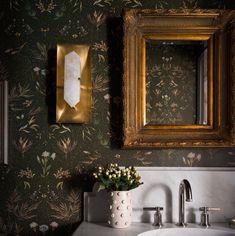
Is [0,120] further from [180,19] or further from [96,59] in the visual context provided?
[180,19]

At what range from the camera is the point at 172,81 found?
6.01 ft

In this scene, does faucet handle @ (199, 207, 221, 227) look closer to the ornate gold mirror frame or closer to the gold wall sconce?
the ornate gold mirror frame

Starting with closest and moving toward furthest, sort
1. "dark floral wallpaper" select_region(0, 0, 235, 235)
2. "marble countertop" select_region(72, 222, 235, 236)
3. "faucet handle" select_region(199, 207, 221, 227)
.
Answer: "marble countertop" select_region(72, 222, 235, 236), "faucet handle" select_region(199, 207, 221, 227), "dark floral wallpaper" select_region(0, 0, 235, 235)

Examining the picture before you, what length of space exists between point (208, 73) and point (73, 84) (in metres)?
0.70

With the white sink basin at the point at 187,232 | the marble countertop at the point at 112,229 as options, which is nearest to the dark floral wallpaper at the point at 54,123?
the marble countertop at the point at 112,229

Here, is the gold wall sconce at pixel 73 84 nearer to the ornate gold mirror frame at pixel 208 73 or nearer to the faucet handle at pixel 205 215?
the ornate gold mirror frame at pixel 208 73

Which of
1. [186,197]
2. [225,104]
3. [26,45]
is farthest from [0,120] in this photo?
[225,104]

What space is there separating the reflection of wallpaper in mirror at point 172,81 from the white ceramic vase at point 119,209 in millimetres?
411

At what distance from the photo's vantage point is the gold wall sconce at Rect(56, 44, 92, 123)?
180 centimetres

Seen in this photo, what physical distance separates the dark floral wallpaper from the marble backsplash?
0.16ft

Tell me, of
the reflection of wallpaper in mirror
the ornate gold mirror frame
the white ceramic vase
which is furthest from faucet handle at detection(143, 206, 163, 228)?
the reflection of wallpaper in mirror

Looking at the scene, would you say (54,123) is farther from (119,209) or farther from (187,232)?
(187,232)

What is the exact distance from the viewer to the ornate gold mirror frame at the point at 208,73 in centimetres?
179

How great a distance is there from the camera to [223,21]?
1799 mm
